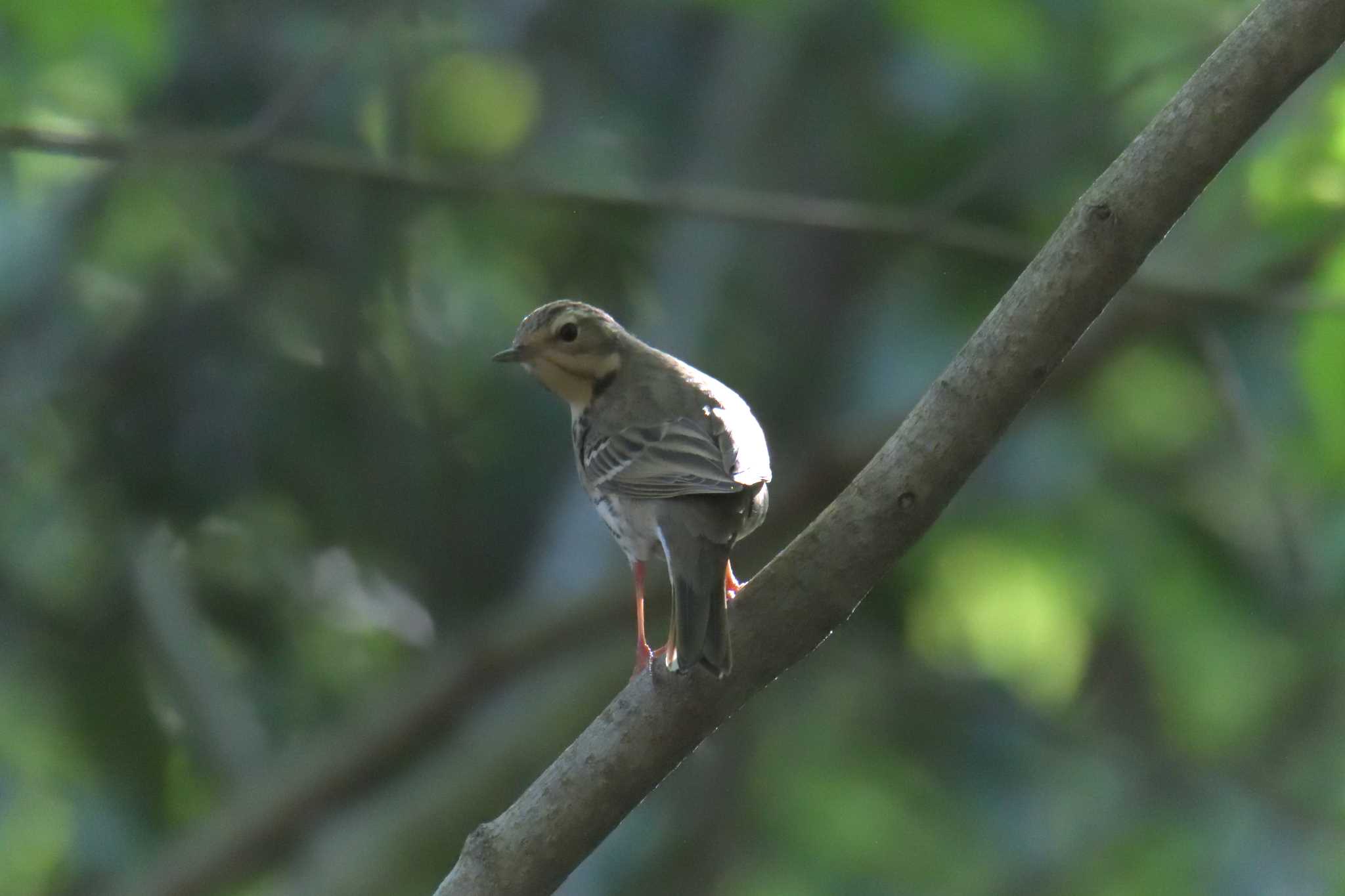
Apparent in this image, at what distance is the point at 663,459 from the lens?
4559 millimetres

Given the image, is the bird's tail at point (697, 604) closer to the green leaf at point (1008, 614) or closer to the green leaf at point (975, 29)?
the green leaf at point (975, 29)

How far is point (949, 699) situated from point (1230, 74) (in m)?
→ 5.63

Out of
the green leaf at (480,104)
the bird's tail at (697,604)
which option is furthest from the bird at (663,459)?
the green leaf at (480,104)

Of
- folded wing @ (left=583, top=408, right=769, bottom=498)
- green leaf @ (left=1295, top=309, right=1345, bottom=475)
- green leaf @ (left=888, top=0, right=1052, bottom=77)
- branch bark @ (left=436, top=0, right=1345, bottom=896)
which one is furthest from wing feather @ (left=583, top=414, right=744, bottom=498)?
green leaf @ (left=888, top=0, right=1052, bottom=77)

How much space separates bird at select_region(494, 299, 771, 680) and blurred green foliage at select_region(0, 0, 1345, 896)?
1666 mm

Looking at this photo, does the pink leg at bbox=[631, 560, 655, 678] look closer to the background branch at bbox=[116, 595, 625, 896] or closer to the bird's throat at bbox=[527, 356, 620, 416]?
the bird's throat at bbox=[527, 356, 620, 416]

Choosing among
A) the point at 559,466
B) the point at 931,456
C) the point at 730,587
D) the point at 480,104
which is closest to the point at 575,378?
the point at 730,587

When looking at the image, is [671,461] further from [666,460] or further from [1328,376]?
[1328,376]

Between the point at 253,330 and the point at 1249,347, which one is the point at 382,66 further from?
the point at 1249,347

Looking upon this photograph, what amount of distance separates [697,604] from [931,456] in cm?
69

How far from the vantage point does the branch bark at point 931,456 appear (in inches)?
129

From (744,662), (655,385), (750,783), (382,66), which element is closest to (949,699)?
(750,783)

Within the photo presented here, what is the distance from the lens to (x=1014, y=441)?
7.95m

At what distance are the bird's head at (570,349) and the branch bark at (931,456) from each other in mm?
2001
